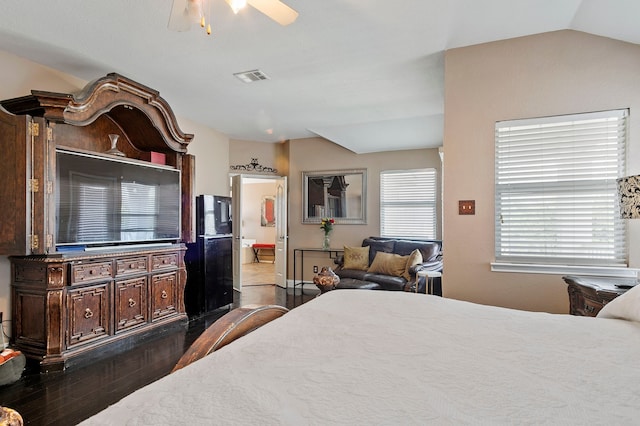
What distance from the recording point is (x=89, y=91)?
3.16 metres

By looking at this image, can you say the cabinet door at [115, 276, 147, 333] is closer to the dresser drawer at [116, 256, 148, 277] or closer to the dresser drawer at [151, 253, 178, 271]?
the dresser drawer at [116, 256, 148, 277]

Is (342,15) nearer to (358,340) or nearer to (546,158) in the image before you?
(546,158)

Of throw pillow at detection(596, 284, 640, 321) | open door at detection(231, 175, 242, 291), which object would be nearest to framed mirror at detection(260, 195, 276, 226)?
open door at detection(231, 175, 242, 291)

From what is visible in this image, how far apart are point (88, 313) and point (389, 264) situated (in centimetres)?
372

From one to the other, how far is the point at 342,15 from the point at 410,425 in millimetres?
2551

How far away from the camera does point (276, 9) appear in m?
1.95

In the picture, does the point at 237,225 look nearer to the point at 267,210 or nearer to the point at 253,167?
the point at 253,167

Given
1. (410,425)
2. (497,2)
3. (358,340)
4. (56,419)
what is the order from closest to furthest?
(410,425), (358,340), (56,419), (497,2)

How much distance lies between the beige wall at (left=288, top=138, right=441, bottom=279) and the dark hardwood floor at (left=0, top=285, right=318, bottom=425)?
10.2ft

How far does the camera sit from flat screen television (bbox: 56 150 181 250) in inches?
125

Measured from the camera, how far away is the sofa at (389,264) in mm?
4973

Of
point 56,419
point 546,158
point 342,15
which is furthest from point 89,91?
point 546,158

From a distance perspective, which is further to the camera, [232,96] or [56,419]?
[232,96]

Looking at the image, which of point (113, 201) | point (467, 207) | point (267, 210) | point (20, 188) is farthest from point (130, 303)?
point (267, 210)
